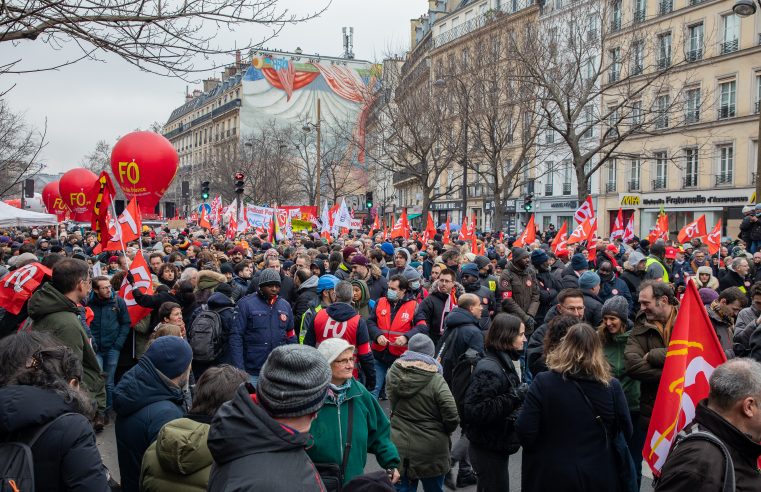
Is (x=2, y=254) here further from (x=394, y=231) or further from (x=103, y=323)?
(x=394, y=231)

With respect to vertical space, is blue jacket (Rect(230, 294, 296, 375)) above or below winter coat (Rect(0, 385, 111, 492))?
below

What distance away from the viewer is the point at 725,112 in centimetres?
3216

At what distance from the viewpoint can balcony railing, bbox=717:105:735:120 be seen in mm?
31828

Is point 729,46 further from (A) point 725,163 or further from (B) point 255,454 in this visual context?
(B) point 255,454

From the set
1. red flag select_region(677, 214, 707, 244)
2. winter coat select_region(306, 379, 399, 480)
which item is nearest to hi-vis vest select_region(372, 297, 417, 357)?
winter coat select_region(306, 379, 399, 480)

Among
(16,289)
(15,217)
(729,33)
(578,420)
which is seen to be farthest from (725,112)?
(16,289)

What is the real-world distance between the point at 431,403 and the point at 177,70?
11.0 ft

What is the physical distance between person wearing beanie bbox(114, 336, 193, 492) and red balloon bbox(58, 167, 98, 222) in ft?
65.4

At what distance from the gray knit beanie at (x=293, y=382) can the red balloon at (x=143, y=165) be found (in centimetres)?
1299

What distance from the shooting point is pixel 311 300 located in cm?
787

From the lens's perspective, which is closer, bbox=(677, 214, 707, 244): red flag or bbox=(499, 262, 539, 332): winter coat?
bbox=(499, 262, 539, 332): winter coat

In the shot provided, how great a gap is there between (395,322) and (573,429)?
350 cm

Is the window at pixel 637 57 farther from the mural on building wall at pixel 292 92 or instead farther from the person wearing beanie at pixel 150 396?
the mural on building wall at pixel 292 92

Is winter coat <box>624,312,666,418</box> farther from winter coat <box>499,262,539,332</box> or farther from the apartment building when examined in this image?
the apartment building
